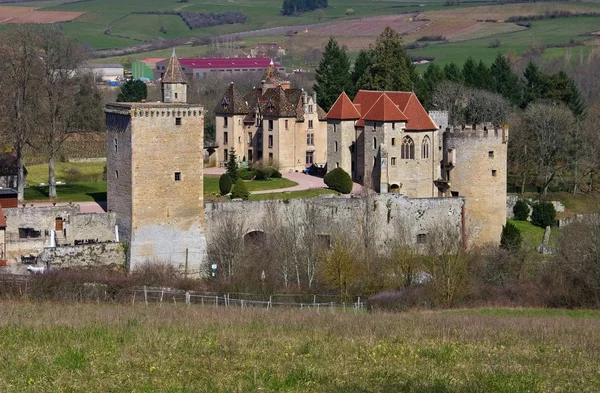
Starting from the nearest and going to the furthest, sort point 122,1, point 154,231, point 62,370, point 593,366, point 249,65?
point 62,370 < point 593,366 < point 154,231 < point 249,65 < point 122,1

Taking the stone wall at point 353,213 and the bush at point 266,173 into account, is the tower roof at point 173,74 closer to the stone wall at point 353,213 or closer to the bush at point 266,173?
the stone wall at point 353,213

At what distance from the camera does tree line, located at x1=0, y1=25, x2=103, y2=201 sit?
49094mm

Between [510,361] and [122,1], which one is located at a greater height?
[122,1]

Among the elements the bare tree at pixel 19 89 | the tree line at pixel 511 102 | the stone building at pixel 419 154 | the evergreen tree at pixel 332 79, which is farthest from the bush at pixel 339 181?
the evergreen tree at pixel 332 79

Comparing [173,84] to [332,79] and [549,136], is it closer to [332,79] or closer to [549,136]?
[549,136]

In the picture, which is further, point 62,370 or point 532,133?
point 532,133

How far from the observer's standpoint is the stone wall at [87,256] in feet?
136

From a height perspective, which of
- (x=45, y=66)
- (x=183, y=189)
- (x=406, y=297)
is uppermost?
(x=45, y=66)

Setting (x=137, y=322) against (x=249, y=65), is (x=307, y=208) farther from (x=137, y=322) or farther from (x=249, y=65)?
(x=249, y=65)

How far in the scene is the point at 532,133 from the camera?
64.8 meters

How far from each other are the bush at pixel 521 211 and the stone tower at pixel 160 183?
53.5ft

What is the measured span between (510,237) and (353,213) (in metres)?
6.34

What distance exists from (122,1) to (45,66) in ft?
473

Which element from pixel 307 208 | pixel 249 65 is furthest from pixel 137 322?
pixel 249 65
